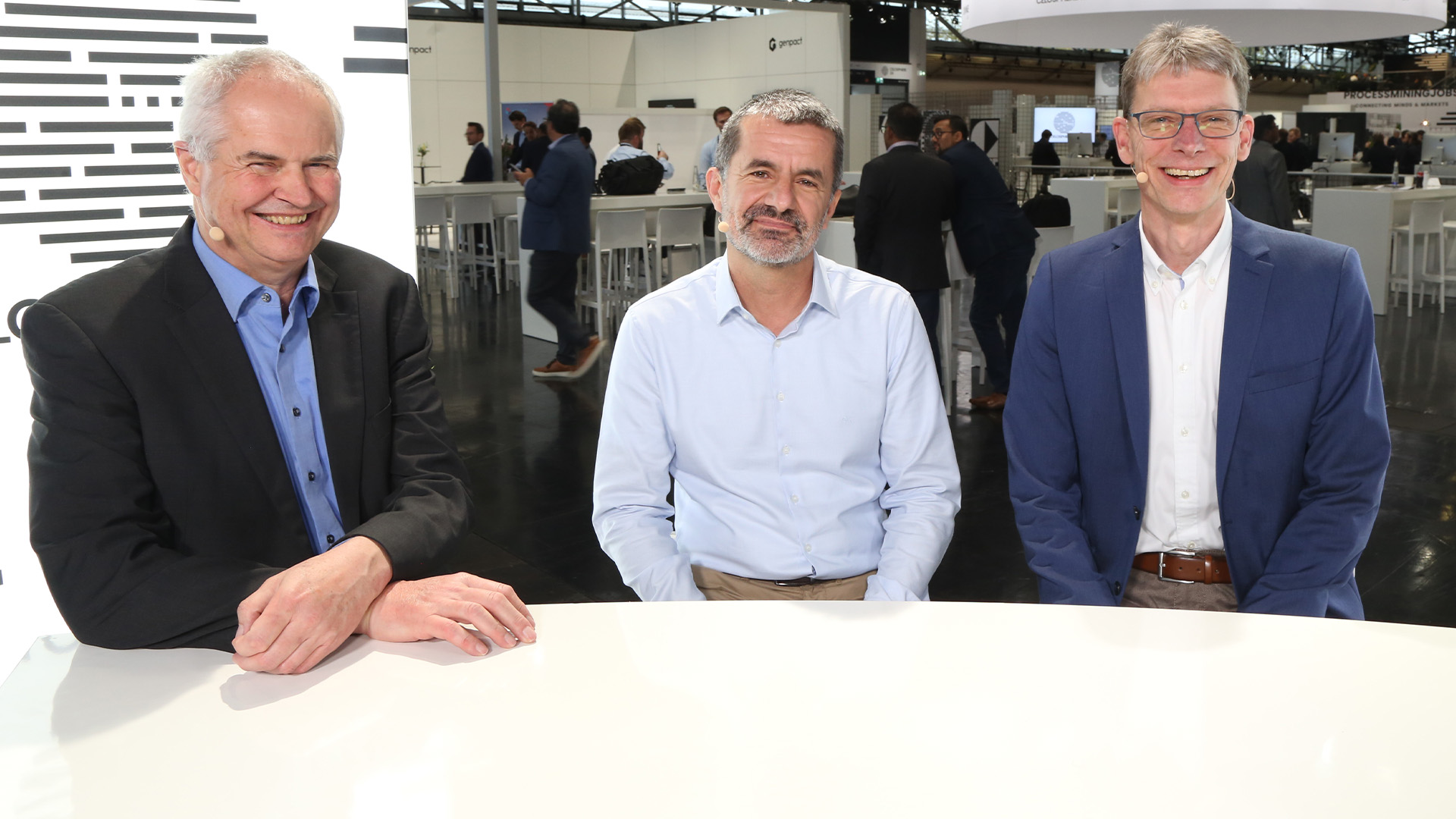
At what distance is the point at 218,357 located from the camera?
1507 mm

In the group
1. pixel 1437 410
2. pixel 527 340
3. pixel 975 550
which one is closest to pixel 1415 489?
pixel 1437 410

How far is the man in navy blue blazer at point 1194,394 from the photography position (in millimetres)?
1687

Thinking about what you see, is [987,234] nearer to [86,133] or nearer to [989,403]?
[989,403]

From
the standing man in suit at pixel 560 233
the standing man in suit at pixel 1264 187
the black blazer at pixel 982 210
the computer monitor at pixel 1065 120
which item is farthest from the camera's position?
the computer monitor at pixel 1065 120

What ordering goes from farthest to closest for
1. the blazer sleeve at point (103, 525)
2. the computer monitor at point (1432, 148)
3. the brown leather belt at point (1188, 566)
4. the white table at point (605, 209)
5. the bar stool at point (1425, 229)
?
the computer monitor at point (1432, 148) → the bar stool at point (1425, 229) → the white table at point (605, 209) → the brown leather belt at point (1188, 566) → the blazer sleeve at point (103, 525)

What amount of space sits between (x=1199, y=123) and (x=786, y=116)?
25.9 inches

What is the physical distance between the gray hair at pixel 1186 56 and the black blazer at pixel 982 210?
3837mm

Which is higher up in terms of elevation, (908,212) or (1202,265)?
(908,212)

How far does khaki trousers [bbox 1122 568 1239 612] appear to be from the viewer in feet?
6.04

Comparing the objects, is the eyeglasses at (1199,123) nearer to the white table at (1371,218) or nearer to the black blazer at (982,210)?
the black blazer at (982,210)

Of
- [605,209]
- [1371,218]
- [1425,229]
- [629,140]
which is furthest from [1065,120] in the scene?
[605,209]

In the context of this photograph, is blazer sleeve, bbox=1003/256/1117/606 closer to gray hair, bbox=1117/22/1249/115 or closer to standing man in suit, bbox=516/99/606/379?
gray hair, bbox=1117/22/1249/115

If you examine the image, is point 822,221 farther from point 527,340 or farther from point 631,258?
point 631,258


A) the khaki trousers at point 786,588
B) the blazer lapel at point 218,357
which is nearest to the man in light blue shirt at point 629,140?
the khaki trousers at point 786,588
